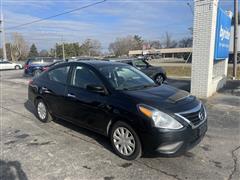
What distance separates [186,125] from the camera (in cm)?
378

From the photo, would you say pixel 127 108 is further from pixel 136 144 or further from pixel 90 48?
pixel 90 48

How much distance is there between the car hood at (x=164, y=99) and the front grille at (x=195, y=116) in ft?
0.26

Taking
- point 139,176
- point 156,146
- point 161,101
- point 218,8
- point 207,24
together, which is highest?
point 218,8

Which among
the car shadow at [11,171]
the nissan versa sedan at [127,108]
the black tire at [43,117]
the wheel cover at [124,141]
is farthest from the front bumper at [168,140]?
the black tire at [43,117]

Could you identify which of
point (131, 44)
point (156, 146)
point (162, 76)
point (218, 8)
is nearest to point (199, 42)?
point (218, 8)

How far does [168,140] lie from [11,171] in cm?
239

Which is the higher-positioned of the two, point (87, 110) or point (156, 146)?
point (87, 110)

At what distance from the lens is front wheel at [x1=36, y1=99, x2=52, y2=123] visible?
20.4ft

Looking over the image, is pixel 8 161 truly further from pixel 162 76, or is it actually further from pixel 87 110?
pixel 162 76

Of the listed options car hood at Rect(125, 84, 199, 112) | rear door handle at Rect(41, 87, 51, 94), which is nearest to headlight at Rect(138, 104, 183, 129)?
car hood at Rect(125, 84, 199, 112)

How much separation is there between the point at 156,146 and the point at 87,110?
5.42 ft

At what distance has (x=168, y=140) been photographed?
145 inches

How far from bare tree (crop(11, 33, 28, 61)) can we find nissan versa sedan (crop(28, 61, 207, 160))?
259 ft

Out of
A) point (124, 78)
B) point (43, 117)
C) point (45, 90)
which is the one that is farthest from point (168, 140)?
point (43, 117)
